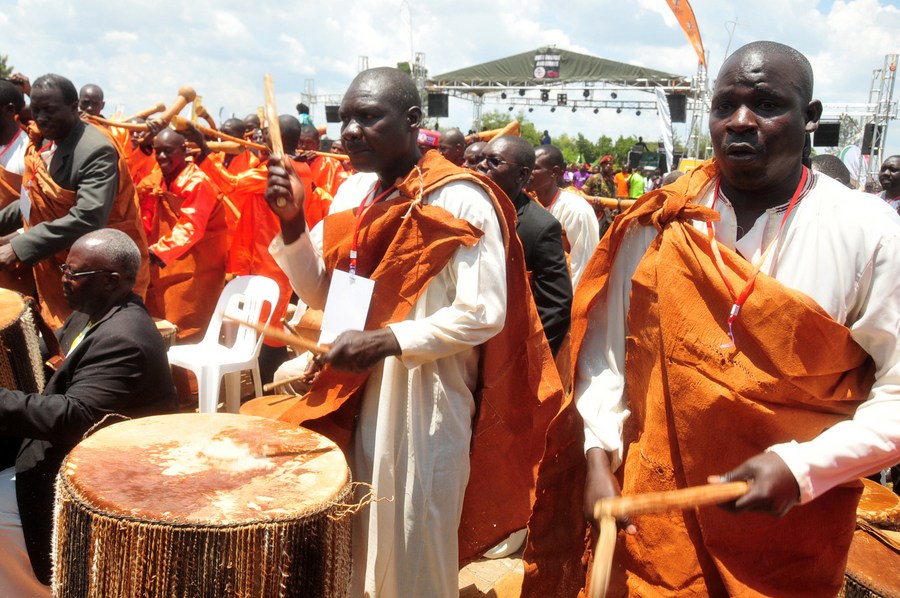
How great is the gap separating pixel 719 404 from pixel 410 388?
1.20m

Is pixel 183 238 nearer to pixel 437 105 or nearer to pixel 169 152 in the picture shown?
pixel 169 152

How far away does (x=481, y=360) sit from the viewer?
289cm

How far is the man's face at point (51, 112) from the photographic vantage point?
14.9 feet

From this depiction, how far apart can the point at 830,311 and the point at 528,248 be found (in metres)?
2.65

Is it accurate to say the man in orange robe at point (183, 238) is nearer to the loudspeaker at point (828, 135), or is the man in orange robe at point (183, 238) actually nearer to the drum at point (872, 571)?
the drum at point (872, 571)

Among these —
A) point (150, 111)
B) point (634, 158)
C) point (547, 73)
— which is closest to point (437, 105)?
point (547, 73)

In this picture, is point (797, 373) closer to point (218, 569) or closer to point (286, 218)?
point (218, 569)

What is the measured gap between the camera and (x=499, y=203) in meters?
2.81

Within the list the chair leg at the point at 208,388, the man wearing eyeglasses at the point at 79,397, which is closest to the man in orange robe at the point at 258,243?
the chair leg at the point at 208,388

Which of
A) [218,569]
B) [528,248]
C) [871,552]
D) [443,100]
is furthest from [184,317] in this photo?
[443,100]

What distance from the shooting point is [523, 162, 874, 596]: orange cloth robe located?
1.70m

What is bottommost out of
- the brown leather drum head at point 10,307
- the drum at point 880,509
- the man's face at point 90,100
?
the drum at point 880,509

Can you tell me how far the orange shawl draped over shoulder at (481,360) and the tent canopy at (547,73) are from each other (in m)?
21.2

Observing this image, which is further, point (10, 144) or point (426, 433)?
point (10, 144)
